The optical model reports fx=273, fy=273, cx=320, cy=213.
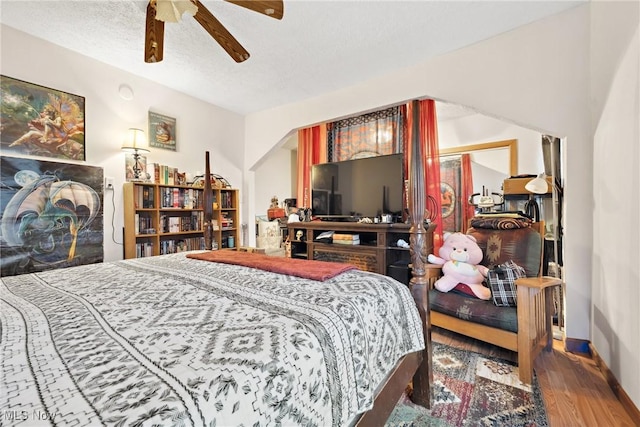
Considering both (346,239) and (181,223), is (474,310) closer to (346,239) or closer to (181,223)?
(346,239)

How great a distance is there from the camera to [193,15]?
1.65m

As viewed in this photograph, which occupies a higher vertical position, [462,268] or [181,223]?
[181,223]

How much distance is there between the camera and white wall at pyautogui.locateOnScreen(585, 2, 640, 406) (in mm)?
1377

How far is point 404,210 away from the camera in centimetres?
317

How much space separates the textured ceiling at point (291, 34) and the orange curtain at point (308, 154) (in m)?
1.26

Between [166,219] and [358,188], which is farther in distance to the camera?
[358,188]

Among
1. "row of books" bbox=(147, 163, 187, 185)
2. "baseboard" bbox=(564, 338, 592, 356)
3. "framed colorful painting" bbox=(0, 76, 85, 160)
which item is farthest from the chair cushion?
"framed colorful painting" bbox=(0, 76, 85, 160)

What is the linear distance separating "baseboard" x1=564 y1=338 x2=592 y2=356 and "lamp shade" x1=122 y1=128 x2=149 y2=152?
13.4ft

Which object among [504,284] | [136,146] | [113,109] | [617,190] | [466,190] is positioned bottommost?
[504,284]

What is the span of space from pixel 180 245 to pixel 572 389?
3549mm

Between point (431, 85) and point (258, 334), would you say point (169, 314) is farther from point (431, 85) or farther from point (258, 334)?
point (431, 85)

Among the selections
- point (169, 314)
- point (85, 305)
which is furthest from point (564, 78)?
point (85, 305)

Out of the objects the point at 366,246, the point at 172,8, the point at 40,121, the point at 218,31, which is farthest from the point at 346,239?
the point at 40,121

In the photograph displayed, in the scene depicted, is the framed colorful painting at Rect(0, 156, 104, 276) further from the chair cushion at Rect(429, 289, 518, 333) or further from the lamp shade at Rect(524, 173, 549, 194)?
the lamp shade at Rect(524, 173, 549, 194)
